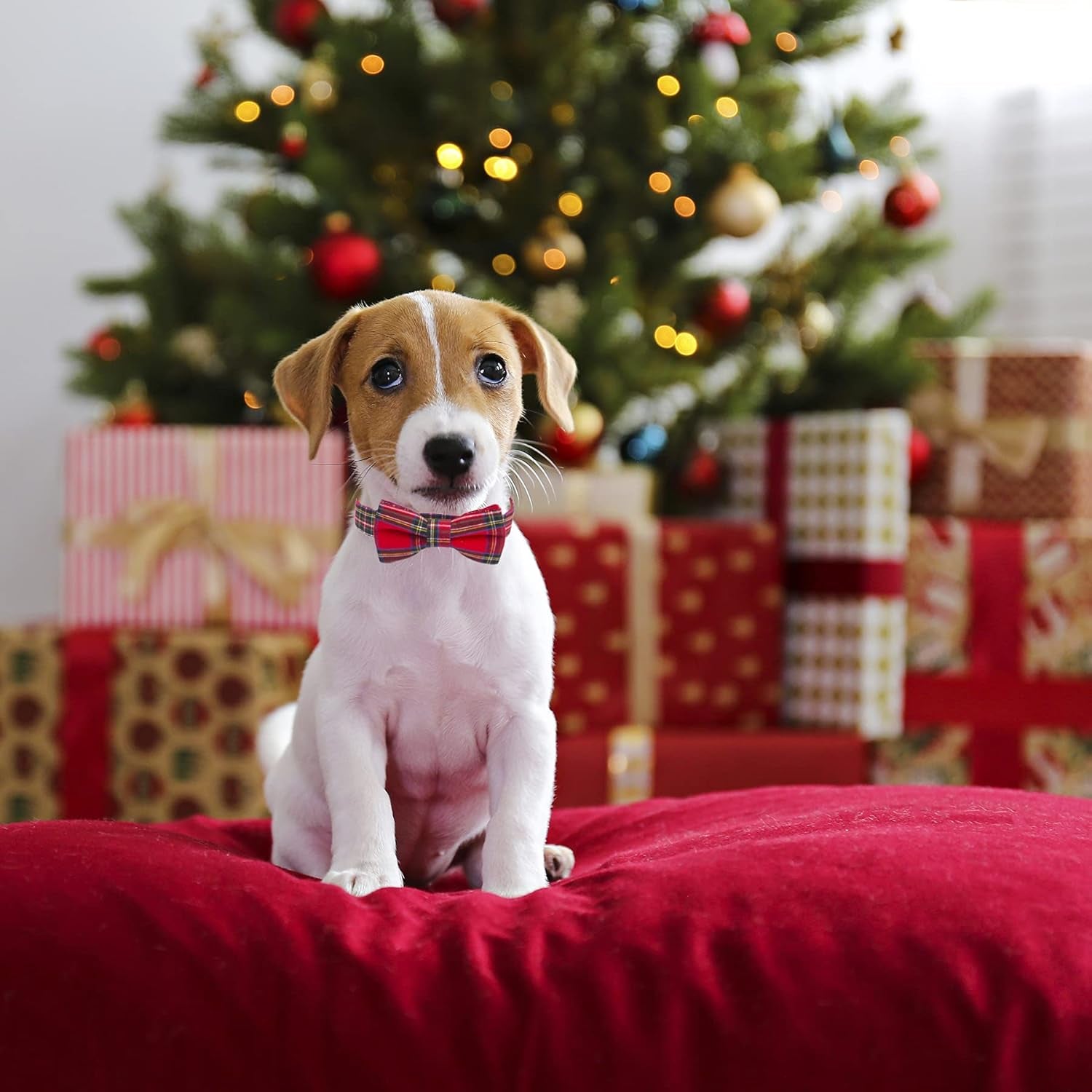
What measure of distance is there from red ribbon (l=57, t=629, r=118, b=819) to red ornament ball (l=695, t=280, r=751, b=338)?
1.06m

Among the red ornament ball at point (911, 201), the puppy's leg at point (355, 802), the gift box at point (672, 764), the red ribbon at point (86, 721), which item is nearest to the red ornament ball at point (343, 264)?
the red ribbon at point (86, 721)

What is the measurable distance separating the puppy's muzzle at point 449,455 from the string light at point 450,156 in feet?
4.24

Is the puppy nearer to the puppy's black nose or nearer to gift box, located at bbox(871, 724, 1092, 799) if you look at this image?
the puppy's black nose

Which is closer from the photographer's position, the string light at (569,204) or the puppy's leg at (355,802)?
the puppy's leg at (355,802)

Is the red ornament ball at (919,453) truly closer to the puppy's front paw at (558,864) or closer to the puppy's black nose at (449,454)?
the puppy's front paw at (558,864)

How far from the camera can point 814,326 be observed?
221 cm

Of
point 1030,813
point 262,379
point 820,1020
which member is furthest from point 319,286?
point 820,1020

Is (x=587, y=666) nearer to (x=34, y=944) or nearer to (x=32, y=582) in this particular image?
(x=34, y=944)

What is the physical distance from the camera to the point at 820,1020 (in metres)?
0.64

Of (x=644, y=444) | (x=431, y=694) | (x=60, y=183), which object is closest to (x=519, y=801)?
(x=431, y=694)

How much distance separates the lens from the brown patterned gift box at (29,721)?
168 cm

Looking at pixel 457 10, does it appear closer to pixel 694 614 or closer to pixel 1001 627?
pixel 694 614

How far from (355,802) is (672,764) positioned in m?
1.06

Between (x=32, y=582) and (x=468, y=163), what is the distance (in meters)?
1.41
